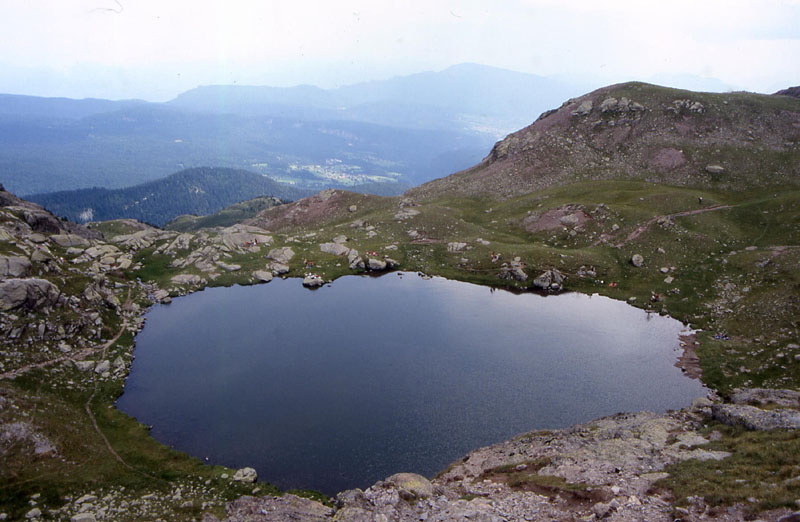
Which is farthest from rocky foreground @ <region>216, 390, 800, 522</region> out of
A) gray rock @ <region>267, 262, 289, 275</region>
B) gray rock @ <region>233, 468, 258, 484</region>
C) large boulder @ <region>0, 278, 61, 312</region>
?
gray rock @ <region>267, 262, 289, 275</region>

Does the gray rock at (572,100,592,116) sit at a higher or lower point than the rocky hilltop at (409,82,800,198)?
higher

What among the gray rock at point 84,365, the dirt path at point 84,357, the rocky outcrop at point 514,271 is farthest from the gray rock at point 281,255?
the rocky outcrop at point 514,271

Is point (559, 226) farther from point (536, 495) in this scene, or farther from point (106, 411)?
point (106, 411)

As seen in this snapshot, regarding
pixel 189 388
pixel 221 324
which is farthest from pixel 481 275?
pixel 189 388

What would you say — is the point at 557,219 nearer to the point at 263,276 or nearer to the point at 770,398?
the point at 770,398

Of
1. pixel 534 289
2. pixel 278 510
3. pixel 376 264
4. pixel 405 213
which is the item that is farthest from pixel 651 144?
pixel 278 510

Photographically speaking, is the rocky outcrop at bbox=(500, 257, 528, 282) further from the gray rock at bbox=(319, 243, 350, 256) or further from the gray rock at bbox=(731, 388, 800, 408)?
the gray rock at bbox=(731, 388, 800, 408)

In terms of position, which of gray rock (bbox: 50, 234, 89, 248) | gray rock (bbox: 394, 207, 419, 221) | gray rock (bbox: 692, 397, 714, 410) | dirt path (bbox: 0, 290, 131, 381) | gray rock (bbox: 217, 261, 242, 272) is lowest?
dirt path (bbox: 0, 290, 131, 381)
